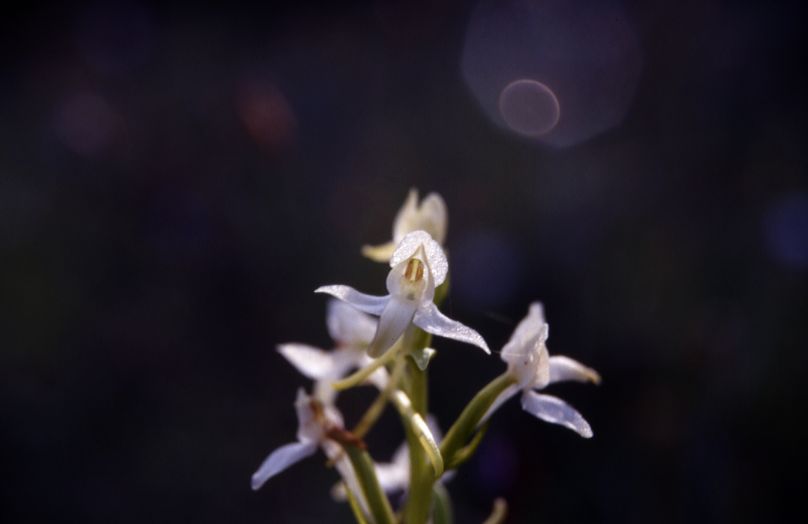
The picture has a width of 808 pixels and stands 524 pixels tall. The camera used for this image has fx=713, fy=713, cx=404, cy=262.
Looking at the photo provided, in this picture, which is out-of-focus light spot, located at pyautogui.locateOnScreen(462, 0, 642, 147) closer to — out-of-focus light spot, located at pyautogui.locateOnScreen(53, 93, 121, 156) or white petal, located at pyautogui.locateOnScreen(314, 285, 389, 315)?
out-of-focus light spot, located at pyautogui.locateOnScreen(53, 93, 121, 156)

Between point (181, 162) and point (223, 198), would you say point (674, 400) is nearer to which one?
point (223, 198)

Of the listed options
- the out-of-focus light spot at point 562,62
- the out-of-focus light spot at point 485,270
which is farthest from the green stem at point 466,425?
the out-of-focus light spot at point 562,62

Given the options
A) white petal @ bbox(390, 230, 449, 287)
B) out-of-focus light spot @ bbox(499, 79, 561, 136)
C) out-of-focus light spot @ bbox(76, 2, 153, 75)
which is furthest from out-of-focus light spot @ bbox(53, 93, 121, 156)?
white petal @ bbox(390, 230, 449, 287)

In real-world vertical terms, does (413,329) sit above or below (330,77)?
below

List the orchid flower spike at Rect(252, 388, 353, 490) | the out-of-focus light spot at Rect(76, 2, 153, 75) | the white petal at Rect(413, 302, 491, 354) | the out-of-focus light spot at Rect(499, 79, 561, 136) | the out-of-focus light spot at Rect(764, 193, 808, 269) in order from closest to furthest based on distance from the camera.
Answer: the white petal at Rect(413, 302, 491, 354)
the orchid flower spike at Rect(252, 388, 353, 490)
the out-of-focus light spot at Rect(764, 193, 808, 269)
the out-of-focus light spot at Rect(499, 79, 561, 136)
the out-of-focus light spot at Rect(76, 2, 153, 75)

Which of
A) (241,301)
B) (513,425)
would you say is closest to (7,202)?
(241,301)

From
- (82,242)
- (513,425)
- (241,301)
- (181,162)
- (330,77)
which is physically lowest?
(513,425)

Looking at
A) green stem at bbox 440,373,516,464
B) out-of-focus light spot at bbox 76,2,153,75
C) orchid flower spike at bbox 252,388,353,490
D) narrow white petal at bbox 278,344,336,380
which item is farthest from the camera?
out-of-focus light spot at bbox 76,2,153,75
